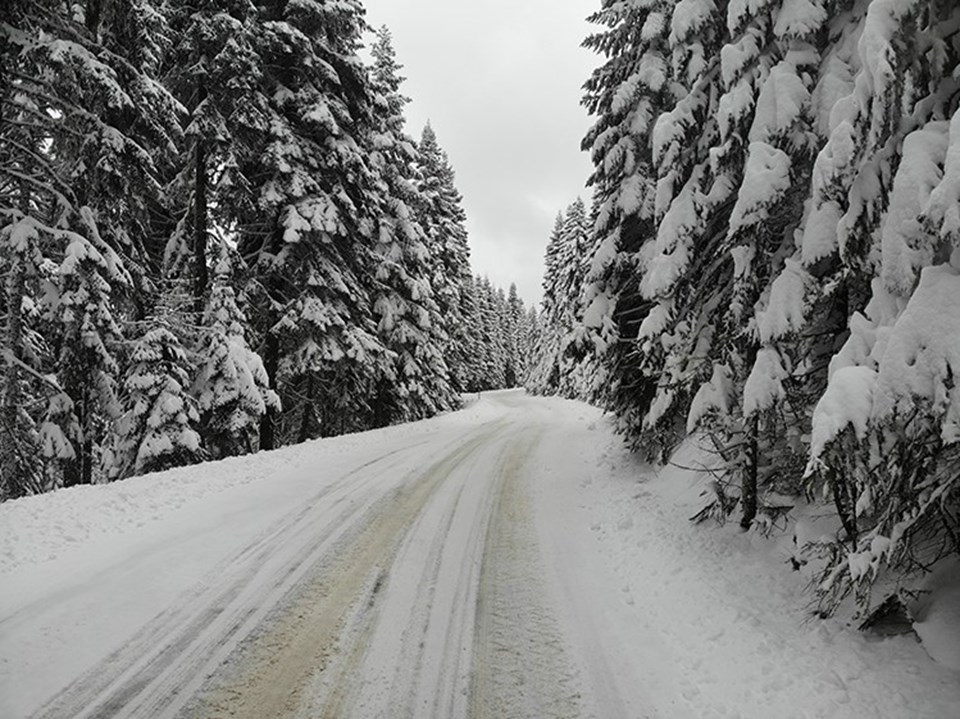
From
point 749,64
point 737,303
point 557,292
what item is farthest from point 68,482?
point 557,292

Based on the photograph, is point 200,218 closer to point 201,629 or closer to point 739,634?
point 201,629

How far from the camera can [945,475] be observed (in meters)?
4.05

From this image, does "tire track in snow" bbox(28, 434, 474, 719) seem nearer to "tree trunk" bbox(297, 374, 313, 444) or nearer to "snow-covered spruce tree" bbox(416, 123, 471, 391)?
"tree trunk" bbox(297, 374, 313, 444)

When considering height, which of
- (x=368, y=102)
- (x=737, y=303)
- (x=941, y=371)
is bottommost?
(x=941, y=371)

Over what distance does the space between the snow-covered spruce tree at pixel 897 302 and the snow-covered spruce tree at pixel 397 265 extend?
19524 millimetres

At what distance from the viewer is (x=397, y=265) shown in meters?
24.0

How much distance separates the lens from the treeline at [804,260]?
4.04 m

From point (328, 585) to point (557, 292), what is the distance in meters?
41.6

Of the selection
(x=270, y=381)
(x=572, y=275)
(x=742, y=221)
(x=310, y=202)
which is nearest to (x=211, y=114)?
(x=310, y=202)

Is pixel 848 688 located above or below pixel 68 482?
below

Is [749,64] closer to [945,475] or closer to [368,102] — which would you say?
[945,475]

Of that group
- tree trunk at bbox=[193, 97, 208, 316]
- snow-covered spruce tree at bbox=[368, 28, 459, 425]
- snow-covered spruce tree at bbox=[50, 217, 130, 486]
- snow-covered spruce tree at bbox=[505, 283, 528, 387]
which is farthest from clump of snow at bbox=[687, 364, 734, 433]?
snow-covered spruce tree at bbox=[505, 283, 528, 387]

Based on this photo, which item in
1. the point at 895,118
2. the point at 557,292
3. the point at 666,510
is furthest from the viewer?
the point at 557,292

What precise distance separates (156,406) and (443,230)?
80.8 feet
